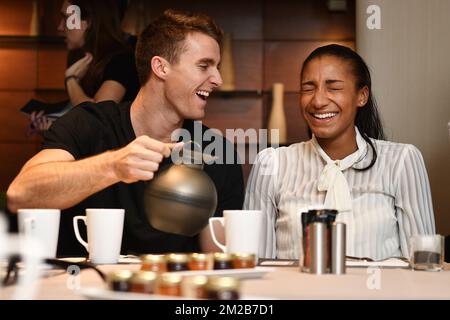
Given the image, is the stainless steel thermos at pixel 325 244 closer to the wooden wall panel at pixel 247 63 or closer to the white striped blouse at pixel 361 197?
the white striped blouse at pixel 361 197

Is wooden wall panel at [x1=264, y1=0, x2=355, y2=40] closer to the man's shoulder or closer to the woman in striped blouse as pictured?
the woman in striped blouse

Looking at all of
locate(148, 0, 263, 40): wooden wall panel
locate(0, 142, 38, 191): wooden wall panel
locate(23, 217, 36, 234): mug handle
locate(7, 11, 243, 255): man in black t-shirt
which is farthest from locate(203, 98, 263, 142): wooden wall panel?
locate(23, 217, 36, 234): mug handle

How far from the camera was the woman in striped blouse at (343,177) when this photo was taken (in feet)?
6.26

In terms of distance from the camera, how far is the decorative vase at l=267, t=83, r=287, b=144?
3.30m

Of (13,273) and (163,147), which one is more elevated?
(163,147)

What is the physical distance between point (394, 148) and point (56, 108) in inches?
71.0

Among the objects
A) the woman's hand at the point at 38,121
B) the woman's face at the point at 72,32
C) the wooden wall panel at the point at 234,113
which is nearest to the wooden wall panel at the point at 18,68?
the woman's hand at the point at 38,121

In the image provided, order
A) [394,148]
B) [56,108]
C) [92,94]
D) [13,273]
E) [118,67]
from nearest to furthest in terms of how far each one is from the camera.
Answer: [13,273], [394,148], [118,67], [92,94], [56,108]

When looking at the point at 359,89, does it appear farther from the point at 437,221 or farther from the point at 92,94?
the point at 92,94

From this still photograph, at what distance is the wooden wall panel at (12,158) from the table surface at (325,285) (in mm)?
2265

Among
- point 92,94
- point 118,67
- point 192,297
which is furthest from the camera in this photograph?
point 92,94

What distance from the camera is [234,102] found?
3.40 m

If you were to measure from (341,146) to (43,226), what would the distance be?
1.02 meters

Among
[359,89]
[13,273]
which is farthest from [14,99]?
[13,273]
